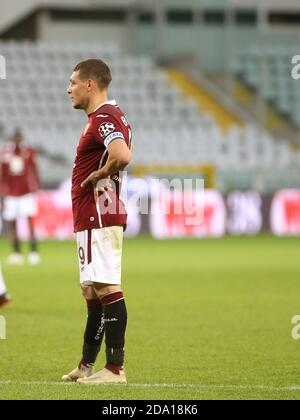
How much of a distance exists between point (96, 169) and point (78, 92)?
525 mm

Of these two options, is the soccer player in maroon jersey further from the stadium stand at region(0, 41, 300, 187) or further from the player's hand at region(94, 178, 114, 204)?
the stadium stand at region(0, 41, 300, 187)

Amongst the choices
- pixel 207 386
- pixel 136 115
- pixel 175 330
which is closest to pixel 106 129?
pixel 207 386

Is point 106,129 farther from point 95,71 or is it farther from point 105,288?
point 105,288

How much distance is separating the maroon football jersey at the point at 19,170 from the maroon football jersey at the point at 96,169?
12316mm

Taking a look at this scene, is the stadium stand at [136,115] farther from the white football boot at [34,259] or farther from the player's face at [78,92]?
the player's face at [78,92]

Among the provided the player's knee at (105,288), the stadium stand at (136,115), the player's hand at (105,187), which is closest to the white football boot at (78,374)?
the player's knee at (105,288)

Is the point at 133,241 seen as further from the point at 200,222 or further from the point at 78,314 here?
the point at 78,314

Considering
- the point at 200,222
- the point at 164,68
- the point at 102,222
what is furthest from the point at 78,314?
the point at 164,68

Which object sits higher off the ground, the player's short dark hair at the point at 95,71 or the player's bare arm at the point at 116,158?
the player's short dark hair at the point at 95,71

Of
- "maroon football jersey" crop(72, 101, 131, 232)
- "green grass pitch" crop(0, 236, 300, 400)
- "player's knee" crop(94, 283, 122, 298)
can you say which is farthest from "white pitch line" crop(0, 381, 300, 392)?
"maroon football jersey" crop(72, 101, 131, 232)

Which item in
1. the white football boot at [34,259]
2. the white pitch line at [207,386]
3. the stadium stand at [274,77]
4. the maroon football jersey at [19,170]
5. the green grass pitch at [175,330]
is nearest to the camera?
the white pitch line at [207,386]

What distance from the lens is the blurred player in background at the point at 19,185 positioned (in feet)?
65.3

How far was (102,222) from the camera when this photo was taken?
25.5ft

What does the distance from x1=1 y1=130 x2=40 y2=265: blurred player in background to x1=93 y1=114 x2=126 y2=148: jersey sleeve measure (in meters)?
12.1
